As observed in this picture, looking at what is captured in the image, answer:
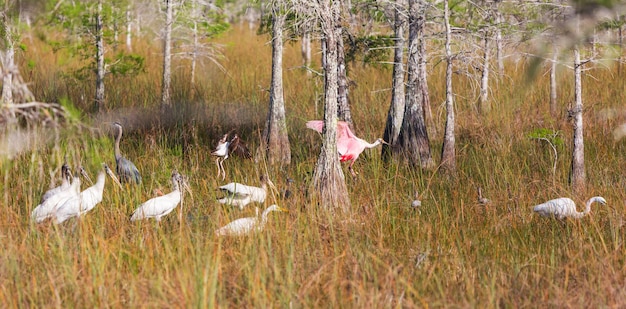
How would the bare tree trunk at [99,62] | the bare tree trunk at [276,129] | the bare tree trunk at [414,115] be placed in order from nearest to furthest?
the bare tree trunk at [414,115] → the bare tree trunk at [276,129] → the bare tree trunk at [99,62]

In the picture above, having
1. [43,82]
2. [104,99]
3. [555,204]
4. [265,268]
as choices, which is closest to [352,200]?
[555,204]

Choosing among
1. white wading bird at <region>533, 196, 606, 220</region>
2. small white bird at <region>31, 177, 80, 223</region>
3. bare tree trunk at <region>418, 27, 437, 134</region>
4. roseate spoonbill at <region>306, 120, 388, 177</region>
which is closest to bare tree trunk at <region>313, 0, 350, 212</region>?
roseate spoonbill at <region>306, 120, 388, 177</region>

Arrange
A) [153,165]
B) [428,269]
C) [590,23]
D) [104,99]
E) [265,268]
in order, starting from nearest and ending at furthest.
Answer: [590,23]
[265,268]
[428,269]
[153,165]
[104,99]

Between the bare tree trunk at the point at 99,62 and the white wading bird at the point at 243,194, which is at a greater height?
the bare tree trunk at the point at 99,62

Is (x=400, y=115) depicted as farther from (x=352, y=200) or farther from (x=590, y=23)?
(x=590, y=23)

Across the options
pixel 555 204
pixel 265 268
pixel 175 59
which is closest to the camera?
pixel 265 268

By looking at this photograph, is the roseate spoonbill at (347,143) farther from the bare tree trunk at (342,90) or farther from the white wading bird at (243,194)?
the white wading bird at (243,194)

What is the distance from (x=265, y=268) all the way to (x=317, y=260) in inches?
29.6

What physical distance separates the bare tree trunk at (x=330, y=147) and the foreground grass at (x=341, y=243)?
211mm

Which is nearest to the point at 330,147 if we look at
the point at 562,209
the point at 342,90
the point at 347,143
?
the point at 347,143

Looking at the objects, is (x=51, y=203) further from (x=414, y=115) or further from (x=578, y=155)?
(x=578, y=155)

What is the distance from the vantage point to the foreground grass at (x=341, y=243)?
5379 mm

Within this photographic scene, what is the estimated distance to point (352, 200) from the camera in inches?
336

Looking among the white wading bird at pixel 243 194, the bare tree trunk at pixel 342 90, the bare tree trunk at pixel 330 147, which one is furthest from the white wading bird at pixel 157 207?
the bare tree trunk at pixel 342 90
